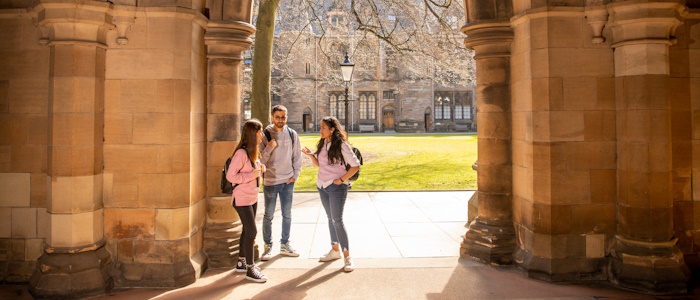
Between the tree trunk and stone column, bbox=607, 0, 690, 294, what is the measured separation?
711cm

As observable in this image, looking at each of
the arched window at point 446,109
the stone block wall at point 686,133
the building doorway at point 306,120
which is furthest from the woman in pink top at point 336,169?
the arched window at point 446,109

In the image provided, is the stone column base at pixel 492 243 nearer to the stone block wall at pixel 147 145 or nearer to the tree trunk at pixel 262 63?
the stone block wall at pixel 147 145

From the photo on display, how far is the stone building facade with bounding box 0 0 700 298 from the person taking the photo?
13.2 feet

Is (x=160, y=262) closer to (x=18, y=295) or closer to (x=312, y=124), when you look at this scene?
(x=18, y=295)

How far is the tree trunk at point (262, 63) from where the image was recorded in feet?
31.6

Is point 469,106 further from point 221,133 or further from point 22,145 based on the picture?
point 22,145

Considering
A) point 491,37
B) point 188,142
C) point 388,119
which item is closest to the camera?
point 188,142

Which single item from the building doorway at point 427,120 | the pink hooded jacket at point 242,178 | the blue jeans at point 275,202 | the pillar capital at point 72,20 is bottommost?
the blue jeans at point 275,202

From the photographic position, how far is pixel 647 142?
162 inches

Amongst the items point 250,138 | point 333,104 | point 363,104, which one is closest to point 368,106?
point 363,104

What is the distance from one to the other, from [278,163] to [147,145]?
4.65 feet

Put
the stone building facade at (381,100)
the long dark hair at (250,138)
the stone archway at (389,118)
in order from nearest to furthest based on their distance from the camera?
the long dark hair at (250,138), the stone building facade at (381,100), the stone archway at (389,118)

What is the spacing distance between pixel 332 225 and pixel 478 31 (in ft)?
9.28

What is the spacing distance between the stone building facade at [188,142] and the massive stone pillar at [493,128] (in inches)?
13.1
